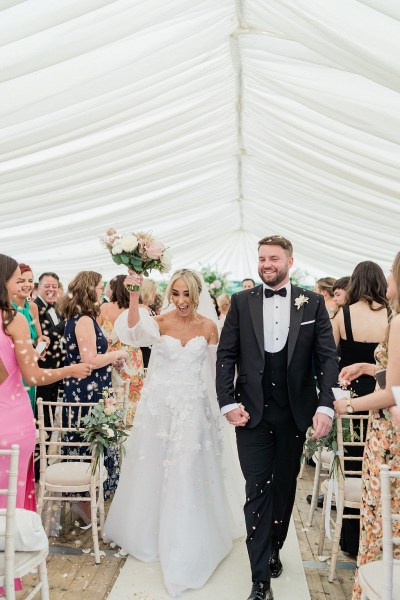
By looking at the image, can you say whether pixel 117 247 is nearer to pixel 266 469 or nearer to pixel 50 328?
pixel 266 469

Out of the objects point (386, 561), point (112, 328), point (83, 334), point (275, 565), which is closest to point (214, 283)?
point (112, 328)

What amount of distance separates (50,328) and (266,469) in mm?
3442

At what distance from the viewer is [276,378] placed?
3.49 metres

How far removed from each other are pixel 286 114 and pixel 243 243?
50.4ft

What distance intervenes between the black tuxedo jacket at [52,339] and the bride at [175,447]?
6.83ft

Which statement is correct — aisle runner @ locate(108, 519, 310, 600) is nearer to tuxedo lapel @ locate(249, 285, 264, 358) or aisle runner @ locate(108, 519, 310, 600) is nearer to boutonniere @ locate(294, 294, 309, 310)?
tuxedo lapel @ locate(249, 285, 264, 358)

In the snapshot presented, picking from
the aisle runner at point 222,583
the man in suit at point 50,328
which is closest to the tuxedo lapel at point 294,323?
the aisle runner at point 222,583

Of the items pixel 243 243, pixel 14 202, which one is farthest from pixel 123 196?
pixel 243 243

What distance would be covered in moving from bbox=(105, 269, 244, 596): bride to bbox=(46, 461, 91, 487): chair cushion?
0.26m

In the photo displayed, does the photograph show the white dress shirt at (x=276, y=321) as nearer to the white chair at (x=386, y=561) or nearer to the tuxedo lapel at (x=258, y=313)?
the tuxedo lapel at (x=258, y=313)

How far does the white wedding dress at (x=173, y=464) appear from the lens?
12.9 feet

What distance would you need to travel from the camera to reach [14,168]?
5.33 metres

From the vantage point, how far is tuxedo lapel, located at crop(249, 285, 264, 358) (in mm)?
3504

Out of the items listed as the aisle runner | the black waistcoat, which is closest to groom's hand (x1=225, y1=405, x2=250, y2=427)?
the black waistcoat
